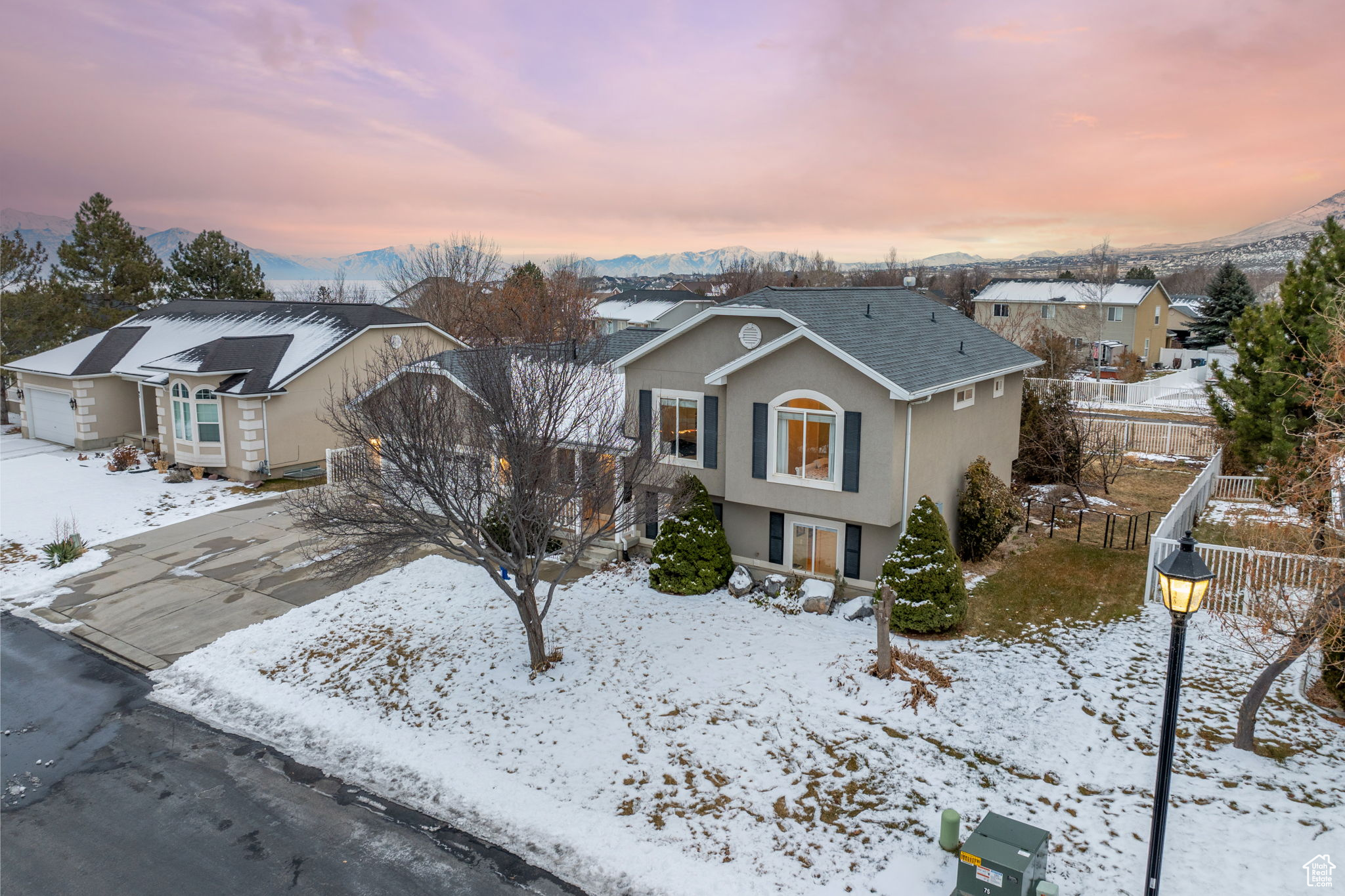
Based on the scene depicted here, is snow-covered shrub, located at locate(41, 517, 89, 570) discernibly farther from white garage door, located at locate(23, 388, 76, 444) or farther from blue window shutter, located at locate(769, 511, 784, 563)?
blue window shutter, located at locate(769, 511, 784, 563)

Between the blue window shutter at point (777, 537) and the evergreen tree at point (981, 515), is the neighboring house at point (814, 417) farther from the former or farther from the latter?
the evergreen tree at point (981, 515)

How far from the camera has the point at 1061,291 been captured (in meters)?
56.2

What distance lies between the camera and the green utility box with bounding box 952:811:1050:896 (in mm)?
7781

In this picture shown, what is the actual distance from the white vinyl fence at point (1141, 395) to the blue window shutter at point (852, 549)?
2251 cm

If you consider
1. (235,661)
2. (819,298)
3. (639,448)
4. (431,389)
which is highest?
(819,298)

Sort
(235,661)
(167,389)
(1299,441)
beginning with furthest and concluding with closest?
(167,389) < (1299,441) < (235,661)

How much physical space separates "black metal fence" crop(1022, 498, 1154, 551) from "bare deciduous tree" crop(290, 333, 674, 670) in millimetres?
11819

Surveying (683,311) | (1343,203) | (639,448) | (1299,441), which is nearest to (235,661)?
(639,448)

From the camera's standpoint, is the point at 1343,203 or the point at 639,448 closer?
the point at 639,448

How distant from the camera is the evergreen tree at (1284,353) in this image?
1545 centimetres

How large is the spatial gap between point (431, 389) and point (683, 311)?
1747 inches

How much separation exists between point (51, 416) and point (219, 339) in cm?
1070

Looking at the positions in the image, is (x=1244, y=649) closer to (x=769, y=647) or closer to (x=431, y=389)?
(x=769, y=647)

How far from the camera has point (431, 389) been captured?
13125 mm
